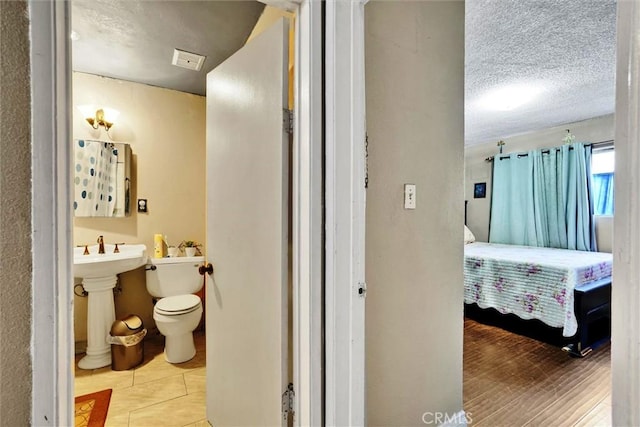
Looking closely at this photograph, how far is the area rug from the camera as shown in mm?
1620

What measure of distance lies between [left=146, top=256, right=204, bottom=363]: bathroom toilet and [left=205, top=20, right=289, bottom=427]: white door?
2.29 feet

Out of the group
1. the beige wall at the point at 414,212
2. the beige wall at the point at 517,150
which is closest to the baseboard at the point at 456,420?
the beige wall at the point at 414,212

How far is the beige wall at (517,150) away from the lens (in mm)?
3591

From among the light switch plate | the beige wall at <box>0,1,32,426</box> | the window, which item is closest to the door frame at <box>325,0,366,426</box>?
the light switch plate

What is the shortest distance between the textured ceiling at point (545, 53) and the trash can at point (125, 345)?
3.13 m

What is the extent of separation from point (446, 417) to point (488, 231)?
4102mm

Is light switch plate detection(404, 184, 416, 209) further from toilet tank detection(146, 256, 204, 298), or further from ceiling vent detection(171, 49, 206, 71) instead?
toilet tank detection(146, 256, 204, 298)

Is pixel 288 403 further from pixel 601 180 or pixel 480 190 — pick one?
pixel 480 190

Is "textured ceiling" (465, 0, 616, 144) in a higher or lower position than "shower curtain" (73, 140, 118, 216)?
higher

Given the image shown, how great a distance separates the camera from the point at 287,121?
46.2 inches

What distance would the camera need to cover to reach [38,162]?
0.63 metres

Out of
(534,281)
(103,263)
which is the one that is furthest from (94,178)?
(534,281)

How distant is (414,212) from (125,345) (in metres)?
2.24

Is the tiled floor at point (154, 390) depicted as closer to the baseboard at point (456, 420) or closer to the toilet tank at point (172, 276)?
the toilet tank at point (172, 276)
